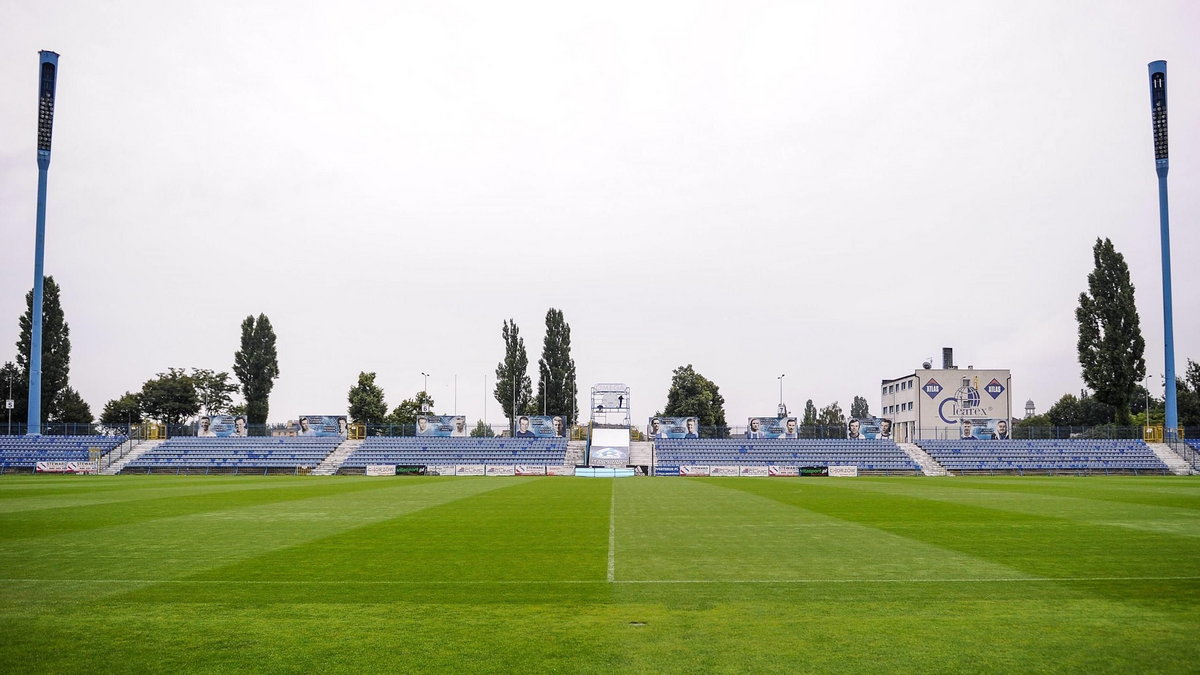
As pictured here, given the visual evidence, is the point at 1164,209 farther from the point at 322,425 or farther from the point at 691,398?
the point at 322,425

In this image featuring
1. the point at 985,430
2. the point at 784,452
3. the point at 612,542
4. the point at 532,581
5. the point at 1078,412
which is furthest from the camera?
the point at 1078,412

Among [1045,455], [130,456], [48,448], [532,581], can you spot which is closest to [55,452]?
[48,448]

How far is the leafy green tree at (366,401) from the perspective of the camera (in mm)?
92688

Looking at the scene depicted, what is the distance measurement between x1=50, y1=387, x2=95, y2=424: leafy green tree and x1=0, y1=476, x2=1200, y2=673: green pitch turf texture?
8048 cm

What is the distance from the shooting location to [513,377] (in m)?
91.5

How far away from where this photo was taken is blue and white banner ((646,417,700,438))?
237ft

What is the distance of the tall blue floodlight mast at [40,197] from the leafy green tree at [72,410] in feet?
77.2

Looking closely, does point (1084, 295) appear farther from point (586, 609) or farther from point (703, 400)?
point (586, 609)

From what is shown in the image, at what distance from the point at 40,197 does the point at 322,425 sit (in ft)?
93.2

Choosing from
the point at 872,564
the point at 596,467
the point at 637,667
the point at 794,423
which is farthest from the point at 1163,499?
the point at 794,423

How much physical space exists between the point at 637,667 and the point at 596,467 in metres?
55.0

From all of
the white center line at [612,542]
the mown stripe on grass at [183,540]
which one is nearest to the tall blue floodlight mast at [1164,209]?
the white center line at [612,542]

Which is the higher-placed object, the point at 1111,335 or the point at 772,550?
the point at 1111,335

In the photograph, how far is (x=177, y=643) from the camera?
755 centimetres
